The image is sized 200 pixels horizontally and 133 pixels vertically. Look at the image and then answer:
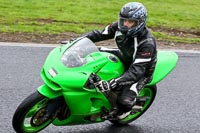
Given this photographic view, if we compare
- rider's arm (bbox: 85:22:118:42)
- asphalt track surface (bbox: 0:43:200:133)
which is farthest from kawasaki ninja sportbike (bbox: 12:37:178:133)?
asphalt track surface (bbox: 0:43:200:133)

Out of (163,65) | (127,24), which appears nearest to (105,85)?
(127,24)

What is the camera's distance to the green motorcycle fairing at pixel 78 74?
512 centimetres

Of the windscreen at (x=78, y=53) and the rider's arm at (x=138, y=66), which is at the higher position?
the windscreen at (x=78, y=53)

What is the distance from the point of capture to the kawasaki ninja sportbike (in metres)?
5.14

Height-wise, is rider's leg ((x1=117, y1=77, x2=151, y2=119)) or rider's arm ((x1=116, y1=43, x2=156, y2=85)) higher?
rider's arm ((x1=116, y1=43, x2=156, y2=85))

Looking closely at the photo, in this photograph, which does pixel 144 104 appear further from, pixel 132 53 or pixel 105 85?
pixel 105 85

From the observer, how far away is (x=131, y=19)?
536 centimetres

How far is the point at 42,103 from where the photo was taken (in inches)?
207

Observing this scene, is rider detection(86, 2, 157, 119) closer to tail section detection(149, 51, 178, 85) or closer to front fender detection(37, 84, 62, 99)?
tail section detection(149, 51, 178, 85)

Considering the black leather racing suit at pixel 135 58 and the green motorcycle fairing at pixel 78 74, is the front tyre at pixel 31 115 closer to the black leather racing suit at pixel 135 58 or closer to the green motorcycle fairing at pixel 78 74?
the green motorcycle fairing at pixel 78 74

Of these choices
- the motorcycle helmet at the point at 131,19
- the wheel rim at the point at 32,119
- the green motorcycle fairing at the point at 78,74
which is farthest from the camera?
the motorcycle helmet at the point at 131,19

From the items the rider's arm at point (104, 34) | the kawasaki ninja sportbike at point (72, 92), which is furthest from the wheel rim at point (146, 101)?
the rider's arm at point (104, 34)

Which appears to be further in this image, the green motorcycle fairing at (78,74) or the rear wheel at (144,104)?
the rear wheel at (144,104)

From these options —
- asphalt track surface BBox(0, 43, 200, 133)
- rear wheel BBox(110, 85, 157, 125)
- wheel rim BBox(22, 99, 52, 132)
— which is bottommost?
asphalt track surface BBox(0, 43, 200, 133)
